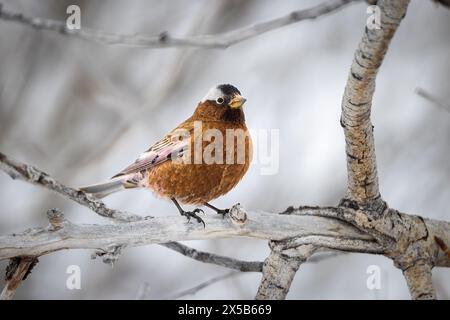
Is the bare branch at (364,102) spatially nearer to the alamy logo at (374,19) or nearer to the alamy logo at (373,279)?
the alamy logo at (374,19)

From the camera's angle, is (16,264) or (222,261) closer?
(16,264)

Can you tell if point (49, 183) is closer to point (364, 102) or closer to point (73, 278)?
point (364, 102)

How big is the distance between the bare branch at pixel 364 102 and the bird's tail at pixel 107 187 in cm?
105

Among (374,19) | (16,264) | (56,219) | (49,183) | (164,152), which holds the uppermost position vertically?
(164,152)

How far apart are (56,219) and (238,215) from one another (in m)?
0.65

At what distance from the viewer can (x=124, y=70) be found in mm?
3941


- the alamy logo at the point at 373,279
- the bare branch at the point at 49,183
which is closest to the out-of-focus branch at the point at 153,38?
the bare branch at the point at 49,183

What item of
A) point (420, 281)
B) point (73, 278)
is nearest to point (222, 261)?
point (420, 281)

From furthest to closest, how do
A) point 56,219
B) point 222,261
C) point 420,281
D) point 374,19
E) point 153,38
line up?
point 222,261 < point 420,281 < point 56,219 < point 374,19 < point 153,38

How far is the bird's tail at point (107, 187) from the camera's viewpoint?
2.61 metres

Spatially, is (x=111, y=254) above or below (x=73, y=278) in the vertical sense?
below

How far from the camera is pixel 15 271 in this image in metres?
2.08

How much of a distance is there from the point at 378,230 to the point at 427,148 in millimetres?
1667

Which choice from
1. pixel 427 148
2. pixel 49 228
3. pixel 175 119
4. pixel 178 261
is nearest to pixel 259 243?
pixel 178 261
